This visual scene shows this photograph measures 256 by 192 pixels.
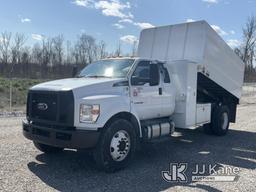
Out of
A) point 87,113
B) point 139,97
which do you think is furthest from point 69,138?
point 139,97

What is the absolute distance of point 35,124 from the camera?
662 cm

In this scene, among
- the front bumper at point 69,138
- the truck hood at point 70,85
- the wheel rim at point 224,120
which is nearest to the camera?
the front bumper at point 69,138

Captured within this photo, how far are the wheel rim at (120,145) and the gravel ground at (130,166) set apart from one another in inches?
12.3

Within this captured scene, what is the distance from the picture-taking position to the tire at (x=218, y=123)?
10750mm

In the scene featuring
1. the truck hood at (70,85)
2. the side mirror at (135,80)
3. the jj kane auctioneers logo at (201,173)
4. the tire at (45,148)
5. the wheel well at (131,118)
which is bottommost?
the jj kane auctioneers logo at (201,173)

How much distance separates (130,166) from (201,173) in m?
1.43

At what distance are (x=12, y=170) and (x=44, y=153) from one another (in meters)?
1.40

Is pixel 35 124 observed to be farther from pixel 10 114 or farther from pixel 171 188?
pixel 10 114

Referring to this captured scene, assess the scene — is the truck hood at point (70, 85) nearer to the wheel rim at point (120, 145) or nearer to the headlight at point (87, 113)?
the headlight at point (87, 113)

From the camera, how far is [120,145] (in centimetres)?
665

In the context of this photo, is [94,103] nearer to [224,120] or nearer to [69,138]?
[69,138]

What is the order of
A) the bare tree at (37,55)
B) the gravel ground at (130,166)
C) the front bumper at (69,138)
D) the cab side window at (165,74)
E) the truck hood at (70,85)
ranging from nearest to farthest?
the gravel ground at (130,166)
the front bumper at (69,138)
the truck hood at (70,85)
the cab side window at (165,74)
the bare tree at (37,55)

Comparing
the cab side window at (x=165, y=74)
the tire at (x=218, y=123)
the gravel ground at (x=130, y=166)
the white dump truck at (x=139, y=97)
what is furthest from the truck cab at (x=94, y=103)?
the tire at (x=218, y=123)

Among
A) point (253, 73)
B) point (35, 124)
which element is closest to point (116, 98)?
point (35, 124)
